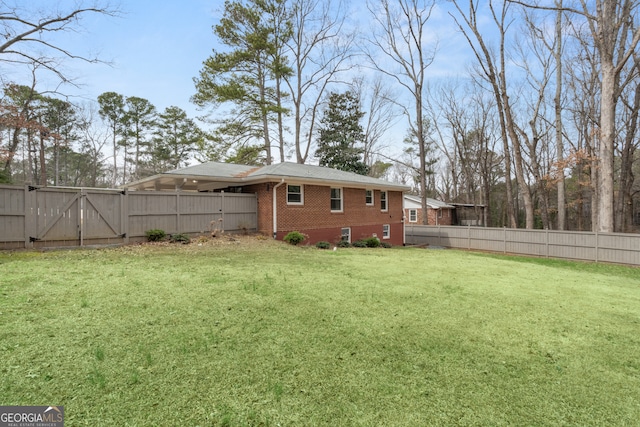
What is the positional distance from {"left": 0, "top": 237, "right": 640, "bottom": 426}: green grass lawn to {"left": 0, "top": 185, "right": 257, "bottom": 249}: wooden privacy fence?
265cm

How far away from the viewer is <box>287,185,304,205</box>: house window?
517 inches

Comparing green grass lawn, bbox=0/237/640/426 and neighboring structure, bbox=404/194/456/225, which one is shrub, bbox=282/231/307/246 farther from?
neighboring structure, bbox=404/194/456/225

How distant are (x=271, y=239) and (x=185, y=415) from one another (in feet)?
32.9

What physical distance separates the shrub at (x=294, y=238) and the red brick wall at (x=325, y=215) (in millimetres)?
451

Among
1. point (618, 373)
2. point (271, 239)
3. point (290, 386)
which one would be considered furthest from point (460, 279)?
point (271, 239)

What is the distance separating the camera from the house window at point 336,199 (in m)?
15.0

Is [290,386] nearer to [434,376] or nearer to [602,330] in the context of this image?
[434,376]

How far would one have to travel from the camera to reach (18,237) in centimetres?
781

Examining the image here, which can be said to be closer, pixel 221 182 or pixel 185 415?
pixel 185 415

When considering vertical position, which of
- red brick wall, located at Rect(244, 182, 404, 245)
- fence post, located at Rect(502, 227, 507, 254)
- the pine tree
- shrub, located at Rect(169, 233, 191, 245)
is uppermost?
the pine tree

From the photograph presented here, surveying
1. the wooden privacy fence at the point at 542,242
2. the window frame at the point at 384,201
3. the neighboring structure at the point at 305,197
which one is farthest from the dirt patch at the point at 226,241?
the wooden privacy fence at the point at 542,242

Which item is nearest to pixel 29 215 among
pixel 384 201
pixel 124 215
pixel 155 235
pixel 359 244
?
pixel 124 215

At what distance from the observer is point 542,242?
14.7 m

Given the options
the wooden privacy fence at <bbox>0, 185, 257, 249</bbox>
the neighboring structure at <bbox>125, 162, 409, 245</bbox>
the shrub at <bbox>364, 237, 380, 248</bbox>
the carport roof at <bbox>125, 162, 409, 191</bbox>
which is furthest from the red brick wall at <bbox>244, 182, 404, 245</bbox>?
the wooden privacy fence at <bbox>0, 185, 257, 249</bbox>
